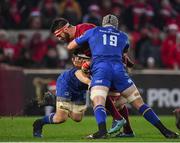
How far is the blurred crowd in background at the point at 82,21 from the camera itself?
75.7 ft

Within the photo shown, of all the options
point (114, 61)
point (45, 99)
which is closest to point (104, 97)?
point (114, 61)

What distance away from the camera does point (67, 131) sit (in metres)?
15.5

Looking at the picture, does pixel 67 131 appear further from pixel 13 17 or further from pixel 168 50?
pixel 13 17

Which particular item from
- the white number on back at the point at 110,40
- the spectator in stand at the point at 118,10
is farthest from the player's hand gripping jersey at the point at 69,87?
the spectator in stand at the point at 118,10

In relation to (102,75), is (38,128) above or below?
below

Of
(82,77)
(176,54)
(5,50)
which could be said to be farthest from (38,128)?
(176,54)

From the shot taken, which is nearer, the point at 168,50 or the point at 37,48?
the point at 37,48

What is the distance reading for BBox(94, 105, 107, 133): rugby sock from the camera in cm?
1262

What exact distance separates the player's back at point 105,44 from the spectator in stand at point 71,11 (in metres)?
10.7

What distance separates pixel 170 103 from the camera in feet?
74.4

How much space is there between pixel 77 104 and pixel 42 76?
794 centimetres

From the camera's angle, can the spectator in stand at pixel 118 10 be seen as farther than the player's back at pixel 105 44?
Yes

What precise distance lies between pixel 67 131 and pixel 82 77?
1.92 metres

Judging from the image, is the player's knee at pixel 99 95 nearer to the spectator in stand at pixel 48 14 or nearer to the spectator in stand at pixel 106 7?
the spectator in stand at pixel 48 14
